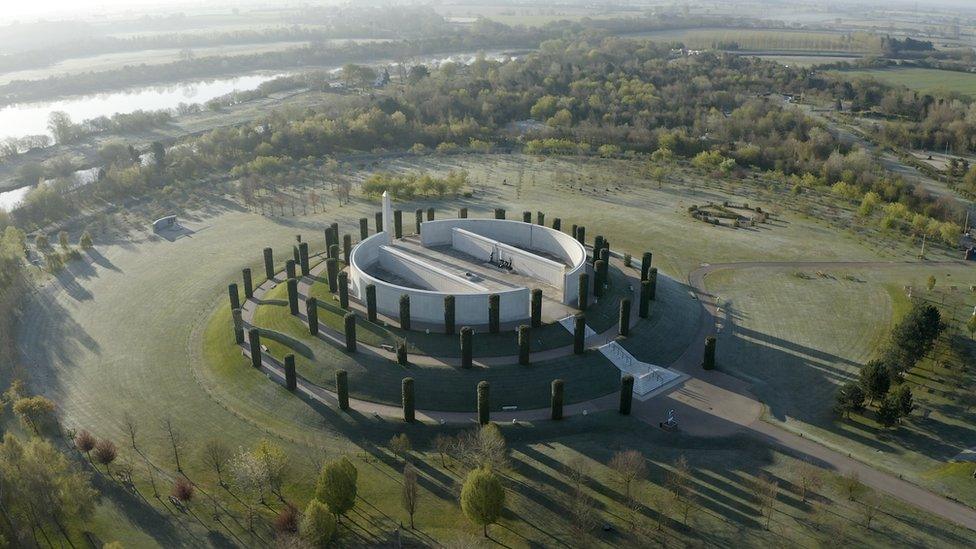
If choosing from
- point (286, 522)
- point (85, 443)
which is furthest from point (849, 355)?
point (85, 443)

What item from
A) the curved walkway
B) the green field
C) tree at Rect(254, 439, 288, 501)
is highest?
the green field

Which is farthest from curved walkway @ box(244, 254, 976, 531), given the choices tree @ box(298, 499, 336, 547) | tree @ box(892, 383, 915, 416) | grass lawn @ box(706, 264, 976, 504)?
tree @ box(298, 499, 336, 547)

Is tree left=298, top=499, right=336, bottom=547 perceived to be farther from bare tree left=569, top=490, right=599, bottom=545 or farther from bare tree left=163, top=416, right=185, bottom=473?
bare tree left=569, top=490, right=599, bottom=545

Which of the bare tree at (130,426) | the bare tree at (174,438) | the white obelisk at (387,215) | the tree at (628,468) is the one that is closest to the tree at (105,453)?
the bare tree at (130,426)

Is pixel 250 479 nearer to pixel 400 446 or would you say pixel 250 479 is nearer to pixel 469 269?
pixel 400 446

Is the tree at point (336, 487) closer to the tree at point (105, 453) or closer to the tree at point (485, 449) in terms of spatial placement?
the tree at point (485, 449)

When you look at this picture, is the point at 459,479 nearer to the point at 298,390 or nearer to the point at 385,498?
the point at 385,498

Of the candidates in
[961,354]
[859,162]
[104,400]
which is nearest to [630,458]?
[961,354]
